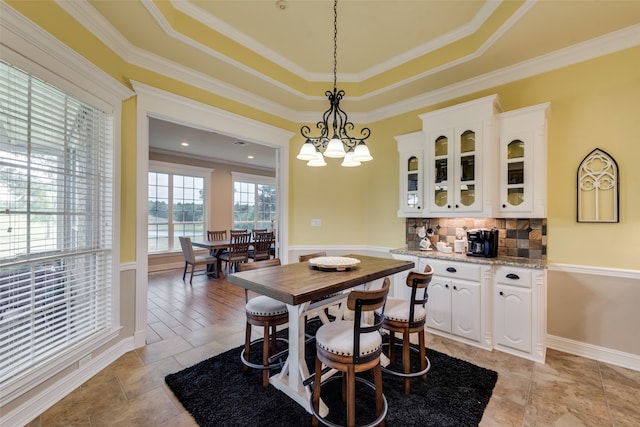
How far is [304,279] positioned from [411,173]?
224cm

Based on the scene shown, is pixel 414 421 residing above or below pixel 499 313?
below

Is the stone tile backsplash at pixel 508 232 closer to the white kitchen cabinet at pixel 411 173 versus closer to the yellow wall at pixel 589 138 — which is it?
the yellow wall at pixel 589 138

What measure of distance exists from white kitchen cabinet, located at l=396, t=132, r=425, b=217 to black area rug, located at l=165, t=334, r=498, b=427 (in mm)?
1767

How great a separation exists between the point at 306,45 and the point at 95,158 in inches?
93.2

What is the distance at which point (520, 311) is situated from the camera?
2.56m

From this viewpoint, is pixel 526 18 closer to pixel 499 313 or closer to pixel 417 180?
pixel 417 180

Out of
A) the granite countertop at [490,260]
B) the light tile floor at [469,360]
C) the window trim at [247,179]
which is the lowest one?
the light tile floor at [469,360]

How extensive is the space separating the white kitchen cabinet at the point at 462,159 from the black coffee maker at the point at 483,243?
0.20 meters

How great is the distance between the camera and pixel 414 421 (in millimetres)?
1762

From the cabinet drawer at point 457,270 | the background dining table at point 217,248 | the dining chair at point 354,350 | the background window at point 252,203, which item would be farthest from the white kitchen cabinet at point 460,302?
the background window at point 252,203

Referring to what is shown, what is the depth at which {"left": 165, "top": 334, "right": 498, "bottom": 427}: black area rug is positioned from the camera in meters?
1.78

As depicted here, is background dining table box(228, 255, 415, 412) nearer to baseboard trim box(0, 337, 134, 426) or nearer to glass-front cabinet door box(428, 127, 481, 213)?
glass-front cabinet door box(428, 127, 481, 213)

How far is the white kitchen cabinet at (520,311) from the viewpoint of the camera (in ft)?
8.14

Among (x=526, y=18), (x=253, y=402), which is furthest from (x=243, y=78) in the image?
(x=253, y=402)
